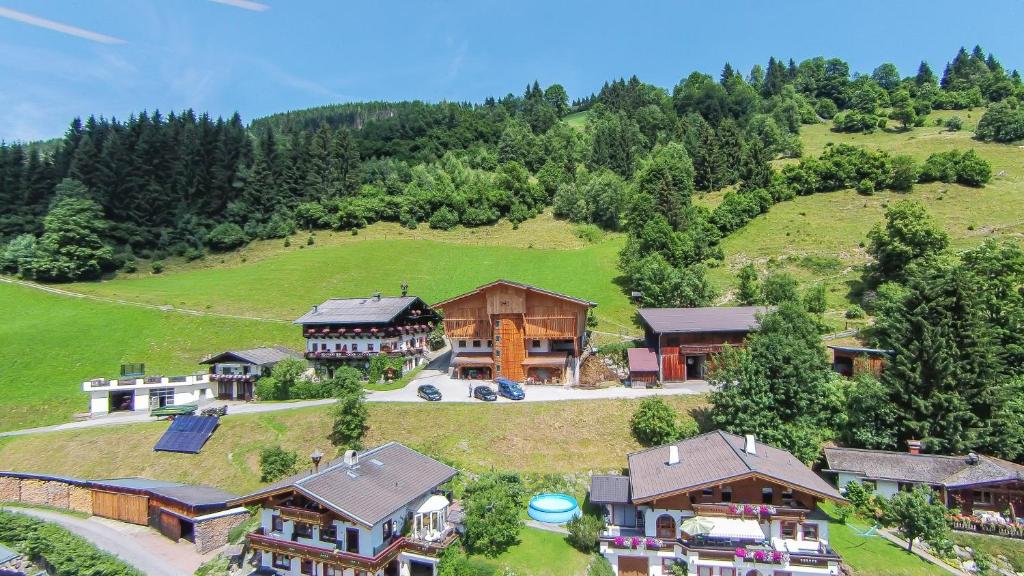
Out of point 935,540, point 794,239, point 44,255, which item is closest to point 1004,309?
point 935,540

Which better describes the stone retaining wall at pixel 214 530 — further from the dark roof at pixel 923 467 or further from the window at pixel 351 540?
the dark roof at pixel 923 467

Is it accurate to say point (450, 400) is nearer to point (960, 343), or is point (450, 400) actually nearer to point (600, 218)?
point (960, 343)

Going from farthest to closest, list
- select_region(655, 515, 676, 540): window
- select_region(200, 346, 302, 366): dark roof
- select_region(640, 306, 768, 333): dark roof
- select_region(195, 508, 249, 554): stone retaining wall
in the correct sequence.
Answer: select_region(200, 346, 302, 366): dark roof
select_region(640, 306, 768, 333): dark roof
select_region(195, 508, 249, 554): stone retaining wall
select_region(655, 515, 676, 540): window

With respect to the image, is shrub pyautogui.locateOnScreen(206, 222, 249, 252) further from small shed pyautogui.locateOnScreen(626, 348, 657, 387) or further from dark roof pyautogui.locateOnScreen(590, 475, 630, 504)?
dark roof pyautogui.locateOnScreen(590, 475, 630, 504)

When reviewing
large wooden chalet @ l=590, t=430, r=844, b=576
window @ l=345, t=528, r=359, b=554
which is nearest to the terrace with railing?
window @ l=345, t=528, r=359, b=554

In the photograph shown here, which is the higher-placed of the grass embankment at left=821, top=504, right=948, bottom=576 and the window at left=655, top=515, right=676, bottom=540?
the window at left=655, top=515, right=676, bottom=540

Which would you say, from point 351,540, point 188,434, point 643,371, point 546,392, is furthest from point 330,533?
point 643,371

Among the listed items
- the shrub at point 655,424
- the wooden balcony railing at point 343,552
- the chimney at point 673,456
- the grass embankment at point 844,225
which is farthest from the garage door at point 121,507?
the grass embankment at point 844,225

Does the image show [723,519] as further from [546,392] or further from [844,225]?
[844,225]
